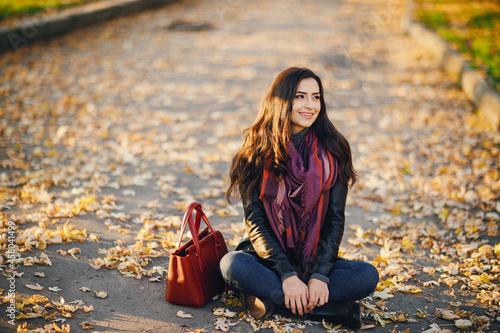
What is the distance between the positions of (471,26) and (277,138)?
434 inches

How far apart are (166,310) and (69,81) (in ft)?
21.7

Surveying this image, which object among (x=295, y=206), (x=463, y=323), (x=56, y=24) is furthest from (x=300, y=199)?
(x=56, y=24)

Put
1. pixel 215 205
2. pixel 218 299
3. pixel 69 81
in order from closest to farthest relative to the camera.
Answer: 1. pixel 218 299
2. pixel 215 205
3. pixel 69 81

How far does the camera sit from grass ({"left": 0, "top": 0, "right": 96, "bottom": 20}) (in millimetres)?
10064

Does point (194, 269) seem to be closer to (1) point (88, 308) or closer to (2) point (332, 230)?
(1) point (88, 308)

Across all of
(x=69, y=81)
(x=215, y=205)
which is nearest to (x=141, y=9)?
(x=69, y=81)

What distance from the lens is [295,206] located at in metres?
2.93

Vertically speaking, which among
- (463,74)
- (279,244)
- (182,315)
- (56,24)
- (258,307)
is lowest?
(182,315)

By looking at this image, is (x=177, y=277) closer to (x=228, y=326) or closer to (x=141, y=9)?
(x=228, y=326)

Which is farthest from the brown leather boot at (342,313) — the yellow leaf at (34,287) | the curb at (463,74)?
the curb at (463,74)

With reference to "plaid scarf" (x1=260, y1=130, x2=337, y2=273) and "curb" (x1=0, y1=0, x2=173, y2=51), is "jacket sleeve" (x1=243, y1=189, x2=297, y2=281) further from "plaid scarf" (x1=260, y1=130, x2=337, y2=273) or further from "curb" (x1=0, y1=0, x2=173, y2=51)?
"curb" (x1=0, y1=0, x2=173, y2=51)

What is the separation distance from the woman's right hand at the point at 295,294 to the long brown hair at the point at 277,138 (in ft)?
2.05

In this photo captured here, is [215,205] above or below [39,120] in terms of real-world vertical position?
below

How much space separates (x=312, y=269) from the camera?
289 centimetres
